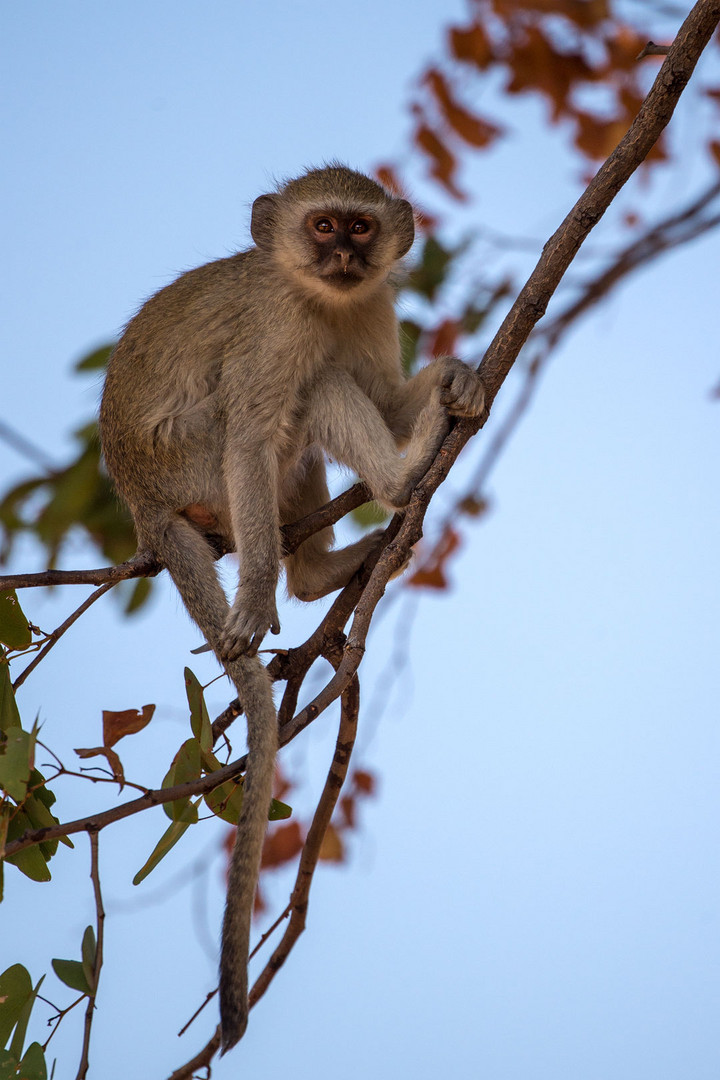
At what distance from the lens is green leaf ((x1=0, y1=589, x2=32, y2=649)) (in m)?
3.26

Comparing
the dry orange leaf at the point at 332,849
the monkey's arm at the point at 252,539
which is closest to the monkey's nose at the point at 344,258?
the monkey's arm at the point at 252,539

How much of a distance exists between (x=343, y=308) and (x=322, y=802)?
2.21 meters

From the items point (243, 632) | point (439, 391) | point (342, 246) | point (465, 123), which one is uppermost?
point (465, 123)

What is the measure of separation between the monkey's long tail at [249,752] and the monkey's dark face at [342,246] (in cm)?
123

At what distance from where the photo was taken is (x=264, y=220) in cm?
506

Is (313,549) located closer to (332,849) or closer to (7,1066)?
(332,849)

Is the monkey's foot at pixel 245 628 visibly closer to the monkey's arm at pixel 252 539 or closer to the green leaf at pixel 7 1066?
the monkey's arm at pixel 252 539

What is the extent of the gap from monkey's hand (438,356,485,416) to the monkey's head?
0.78 m

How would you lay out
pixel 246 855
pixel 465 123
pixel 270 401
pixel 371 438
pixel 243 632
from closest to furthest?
pixel 246 855
pixel 243 632
pixel 371 438
pixel 270 401
pixel 465 123

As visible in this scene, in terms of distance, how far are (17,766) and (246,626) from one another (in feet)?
4.87

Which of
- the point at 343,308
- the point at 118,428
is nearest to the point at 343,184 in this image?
the point at 343,308

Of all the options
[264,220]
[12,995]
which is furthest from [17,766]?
[264,220]

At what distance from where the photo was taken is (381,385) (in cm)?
499

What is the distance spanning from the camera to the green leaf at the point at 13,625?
3259mm
